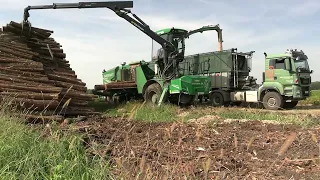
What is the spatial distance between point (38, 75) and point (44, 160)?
24.3ft

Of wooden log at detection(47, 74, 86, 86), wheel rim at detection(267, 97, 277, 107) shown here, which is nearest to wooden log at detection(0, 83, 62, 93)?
wooden log at detection(47, 74, 86, 86)

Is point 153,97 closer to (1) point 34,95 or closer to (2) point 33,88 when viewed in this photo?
(2) point 33,88

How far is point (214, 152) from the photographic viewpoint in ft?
15.5

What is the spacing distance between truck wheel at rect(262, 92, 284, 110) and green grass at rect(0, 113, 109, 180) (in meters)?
13.0

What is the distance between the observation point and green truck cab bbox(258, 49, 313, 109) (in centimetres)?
1570

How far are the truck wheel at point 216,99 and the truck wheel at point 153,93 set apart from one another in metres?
3.74

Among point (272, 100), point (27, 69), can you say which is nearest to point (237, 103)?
point (272, 100)

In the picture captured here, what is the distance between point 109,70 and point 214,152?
16.9 metres

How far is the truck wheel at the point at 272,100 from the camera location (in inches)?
628

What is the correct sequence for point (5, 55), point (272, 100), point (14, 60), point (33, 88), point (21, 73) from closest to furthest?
1. point (33, 88)
2. point (21, 73)
3. point (14, 60)
4. point (5, 55)
5. point (272, 100)

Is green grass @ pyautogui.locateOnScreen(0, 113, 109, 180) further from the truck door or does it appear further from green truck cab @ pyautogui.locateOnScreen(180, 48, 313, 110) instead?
the truck door

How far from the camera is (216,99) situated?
18750 mm

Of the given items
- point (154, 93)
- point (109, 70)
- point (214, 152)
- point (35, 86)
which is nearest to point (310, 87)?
point (154, 93)

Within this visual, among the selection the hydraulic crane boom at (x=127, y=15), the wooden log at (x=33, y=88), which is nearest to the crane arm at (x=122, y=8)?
the hydraulic crane boom at (x=127, y=15)
